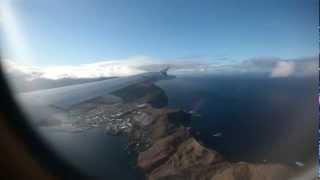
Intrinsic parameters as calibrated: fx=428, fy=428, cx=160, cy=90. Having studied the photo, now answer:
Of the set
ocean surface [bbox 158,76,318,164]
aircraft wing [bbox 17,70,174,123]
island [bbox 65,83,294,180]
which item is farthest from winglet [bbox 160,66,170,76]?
ocean surface [bbox 158,76,318,164]

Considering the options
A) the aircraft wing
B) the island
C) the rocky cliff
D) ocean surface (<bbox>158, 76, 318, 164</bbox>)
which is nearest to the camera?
the aircraft wing

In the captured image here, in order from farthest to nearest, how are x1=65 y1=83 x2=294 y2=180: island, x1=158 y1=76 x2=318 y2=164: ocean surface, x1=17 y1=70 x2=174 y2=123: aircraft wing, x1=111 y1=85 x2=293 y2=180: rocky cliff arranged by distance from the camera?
x1=158 y1=76 x2=318 y2=164: ocean surface < x1=111 y1=85 x2=293 y2=180: rocky cliff < x1=65 y1=83 x2=294 y2=180: island < x1=17 y1=70 x2=174 y2=123: aircraft wing

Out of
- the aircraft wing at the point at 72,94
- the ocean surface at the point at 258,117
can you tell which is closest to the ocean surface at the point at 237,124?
the ocean surface at the point at 258,117

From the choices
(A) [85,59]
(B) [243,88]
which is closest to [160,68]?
(A) [85,59]

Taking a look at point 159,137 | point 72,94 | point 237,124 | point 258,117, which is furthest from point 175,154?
point 72,94

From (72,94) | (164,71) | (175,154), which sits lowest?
(175,154)

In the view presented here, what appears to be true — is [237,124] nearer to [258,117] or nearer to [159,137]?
[258,117]

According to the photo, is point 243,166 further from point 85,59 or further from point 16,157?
point 16,157

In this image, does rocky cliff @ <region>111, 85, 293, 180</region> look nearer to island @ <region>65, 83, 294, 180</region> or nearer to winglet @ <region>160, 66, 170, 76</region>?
island @ <region>65, 83, 294, 180</region>

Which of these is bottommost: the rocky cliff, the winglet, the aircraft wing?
the rocky cliff
